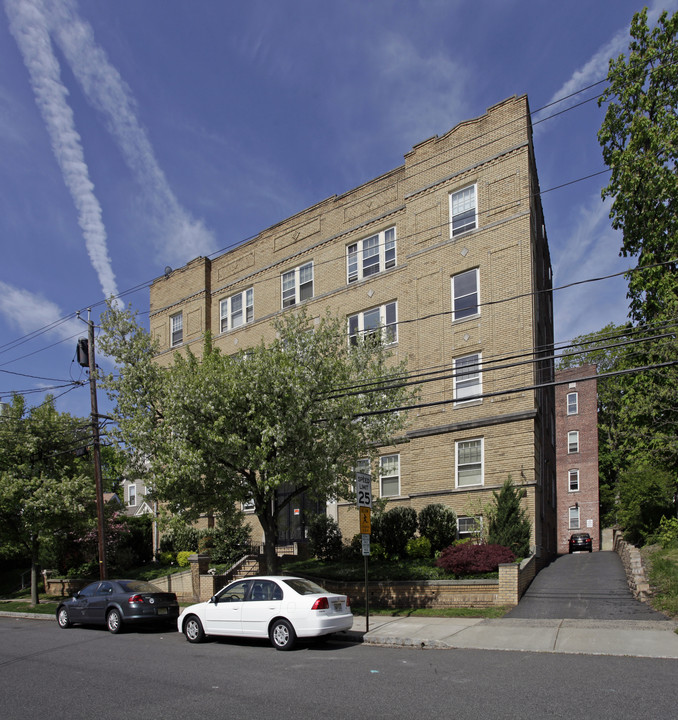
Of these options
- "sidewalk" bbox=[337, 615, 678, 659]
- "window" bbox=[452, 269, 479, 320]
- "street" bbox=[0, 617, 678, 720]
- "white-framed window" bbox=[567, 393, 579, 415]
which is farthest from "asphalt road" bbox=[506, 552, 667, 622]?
"white-framed window" bbox=[567, 393, 579, 415]

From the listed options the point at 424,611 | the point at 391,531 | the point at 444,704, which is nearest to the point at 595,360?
the point at 391,531

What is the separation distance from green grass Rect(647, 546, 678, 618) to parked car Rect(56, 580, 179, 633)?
37.8 feet

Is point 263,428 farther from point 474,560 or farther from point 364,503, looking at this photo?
point 474,560

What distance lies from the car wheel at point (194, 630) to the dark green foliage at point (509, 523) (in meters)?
9.62

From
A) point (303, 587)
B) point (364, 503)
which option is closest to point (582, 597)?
point (364, 503)

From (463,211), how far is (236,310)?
13.4m

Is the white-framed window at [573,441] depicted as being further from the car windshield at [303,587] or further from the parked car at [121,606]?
the car windshield at [303,587]

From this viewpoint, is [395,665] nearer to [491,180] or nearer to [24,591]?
[491,180]

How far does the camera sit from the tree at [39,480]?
24156 millimetres

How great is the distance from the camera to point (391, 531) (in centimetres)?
2247

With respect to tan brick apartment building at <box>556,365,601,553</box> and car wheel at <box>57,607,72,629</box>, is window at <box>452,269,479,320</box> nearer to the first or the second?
car wheel at <box>57,607,72,629</box>

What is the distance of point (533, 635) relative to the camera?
42.6 feet

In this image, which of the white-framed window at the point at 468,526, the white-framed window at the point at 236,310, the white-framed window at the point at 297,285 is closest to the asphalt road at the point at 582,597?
the white-framed window at the point at 468,526

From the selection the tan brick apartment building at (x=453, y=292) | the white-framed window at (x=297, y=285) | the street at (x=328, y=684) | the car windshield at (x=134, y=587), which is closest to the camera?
the street at (x=328, y=684)
